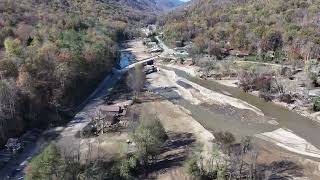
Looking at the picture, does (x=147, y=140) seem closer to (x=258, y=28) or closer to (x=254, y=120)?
(x=254, y=120)

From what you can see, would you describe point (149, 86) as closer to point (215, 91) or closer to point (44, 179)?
point (215, 91)

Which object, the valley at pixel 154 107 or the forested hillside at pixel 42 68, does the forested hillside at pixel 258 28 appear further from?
the forested hillside at pixel 42 68

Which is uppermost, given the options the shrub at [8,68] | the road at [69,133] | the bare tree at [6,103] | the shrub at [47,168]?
the shrub at [8,68]

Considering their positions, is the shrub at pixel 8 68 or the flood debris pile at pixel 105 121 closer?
the flood debris pile at pixel 105 121

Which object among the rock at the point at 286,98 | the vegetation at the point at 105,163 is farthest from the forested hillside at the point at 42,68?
the rock at the point at 286,98

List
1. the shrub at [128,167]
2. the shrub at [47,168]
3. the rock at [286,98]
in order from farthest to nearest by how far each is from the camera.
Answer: the rock at [286,98]
the shrub at [128,167]
the shrub at [47,168]

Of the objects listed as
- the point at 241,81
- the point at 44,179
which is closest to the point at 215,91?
the point at 241,81
